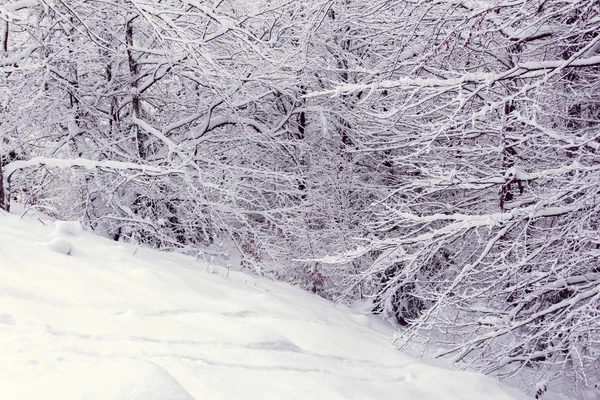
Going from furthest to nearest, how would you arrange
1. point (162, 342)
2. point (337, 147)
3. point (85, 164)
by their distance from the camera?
point (337, 147) → point (85, 164) → point (162, 342)

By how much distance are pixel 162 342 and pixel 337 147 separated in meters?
8.89

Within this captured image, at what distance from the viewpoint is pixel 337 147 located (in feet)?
36.5

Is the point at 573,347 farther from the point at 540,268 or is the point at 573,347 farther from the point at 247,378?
the point at 247,378

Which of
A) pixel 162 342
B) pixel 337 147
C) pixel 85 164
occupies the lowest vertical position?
pixel 162 342

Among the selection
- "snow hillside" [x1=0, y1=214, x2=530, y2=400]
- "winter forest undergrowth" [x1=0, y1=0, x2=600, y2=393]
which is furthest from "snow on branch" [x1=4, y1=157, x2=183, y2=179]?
"snow hillside" [x1=0, y1=214, x2=530, y2=400]

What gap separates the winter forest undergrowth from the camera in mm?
5410

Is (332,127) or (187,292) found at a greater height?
(332,127)

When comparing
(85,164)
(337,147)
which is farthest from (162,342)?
(337,147)

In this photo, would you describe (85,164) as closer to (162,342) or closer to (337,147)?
(162,342)

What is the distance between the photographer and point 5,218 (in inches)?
186

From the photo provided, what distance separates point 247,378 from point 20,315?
114 centimetres

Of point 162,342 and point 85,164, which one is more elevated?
point 85,164

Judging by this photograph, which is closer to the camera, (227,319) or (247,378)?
(247,378)

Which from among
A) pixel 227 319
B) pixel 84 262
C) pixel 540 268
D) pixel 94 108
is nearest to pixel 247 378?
pixel 227 319
